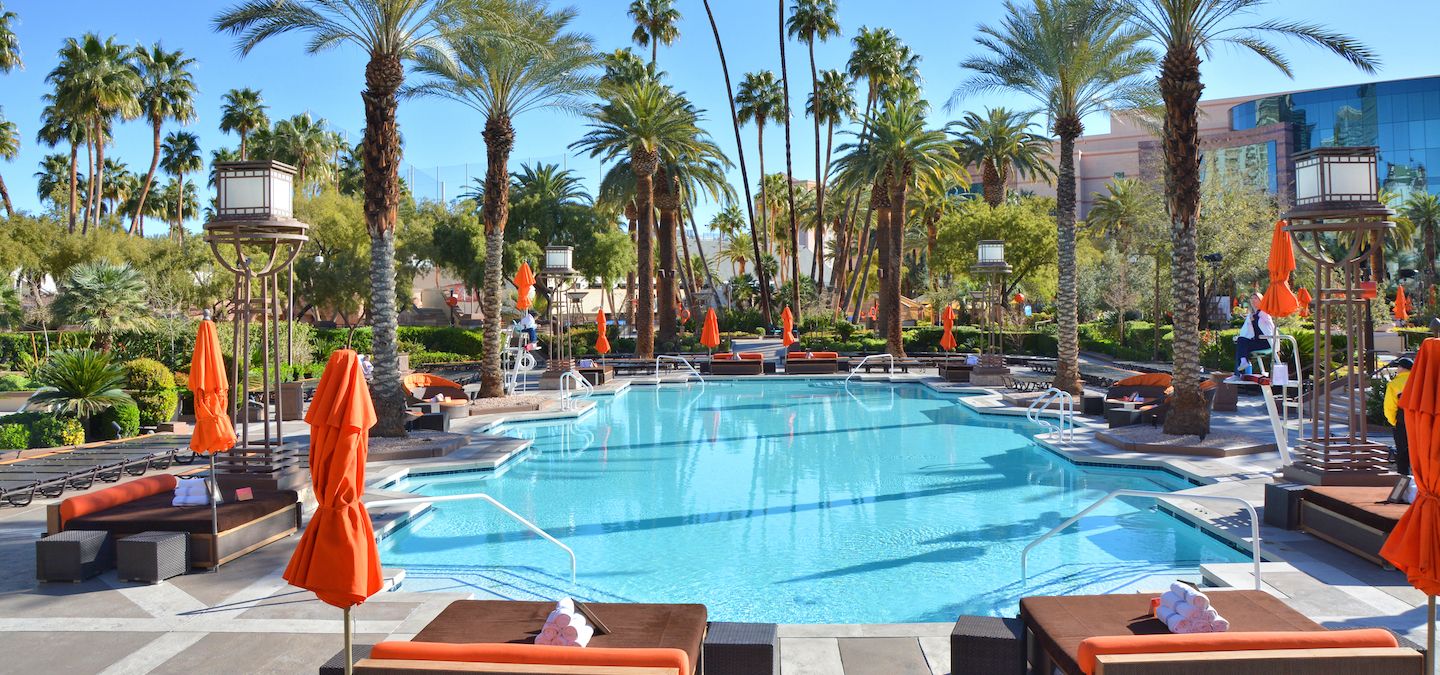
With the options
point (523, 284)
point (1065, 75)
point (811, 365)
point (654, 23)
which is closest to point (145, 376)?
point (523, 284)

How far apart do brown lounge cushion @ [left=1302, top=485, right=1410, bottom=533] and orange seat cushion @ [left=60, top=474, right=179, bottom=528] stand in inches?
434

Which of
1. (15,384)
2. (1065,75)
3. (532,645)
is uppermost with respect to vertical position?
(1065,75)

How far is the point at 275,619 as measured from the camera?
6.82m

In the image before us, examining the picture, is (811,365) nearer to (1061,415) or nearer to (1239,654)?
(1061,415)

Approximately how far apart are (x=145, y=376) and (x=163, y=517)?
10.7 m

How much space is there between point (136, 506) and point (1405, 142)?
89.7 m

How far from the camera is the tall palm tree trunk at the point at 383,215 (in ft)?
50.2

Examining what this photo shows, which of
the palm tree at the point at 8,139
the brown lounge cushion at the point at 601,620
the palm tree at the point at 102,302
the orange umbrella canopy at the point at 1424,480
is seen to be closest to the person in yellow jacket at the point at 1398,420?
the orange umbrella canopy at the point at 1424,480

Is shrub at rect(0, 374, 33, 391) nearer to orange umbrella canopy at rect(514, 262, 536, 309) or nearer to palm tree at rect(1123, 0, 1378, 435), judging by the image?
orange umbrella canopy at rect(514, 262, 536, 309)

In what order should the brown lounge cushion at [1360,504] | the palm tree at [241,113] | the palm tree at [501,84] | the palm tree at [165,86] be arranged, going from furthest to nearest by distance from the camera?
the palm tree at [241,113], the palm tree at [165,86], the palm tree at [501,84], the brown lounge cushion at [1360,504]

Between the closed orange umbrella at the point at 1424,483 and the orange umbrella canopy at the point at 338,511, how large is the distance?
5.16 metres

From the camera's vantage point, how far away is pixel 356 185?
55469 mm

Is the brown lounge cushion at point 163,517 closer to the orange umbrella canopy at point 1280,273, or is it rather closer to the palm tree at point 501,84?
the orange umbrella canopy at point 1280,273

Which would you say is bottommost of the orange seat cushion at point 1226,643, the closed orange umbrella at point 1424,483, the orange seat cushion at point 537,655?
the orange seat cushion at point 1226,643
